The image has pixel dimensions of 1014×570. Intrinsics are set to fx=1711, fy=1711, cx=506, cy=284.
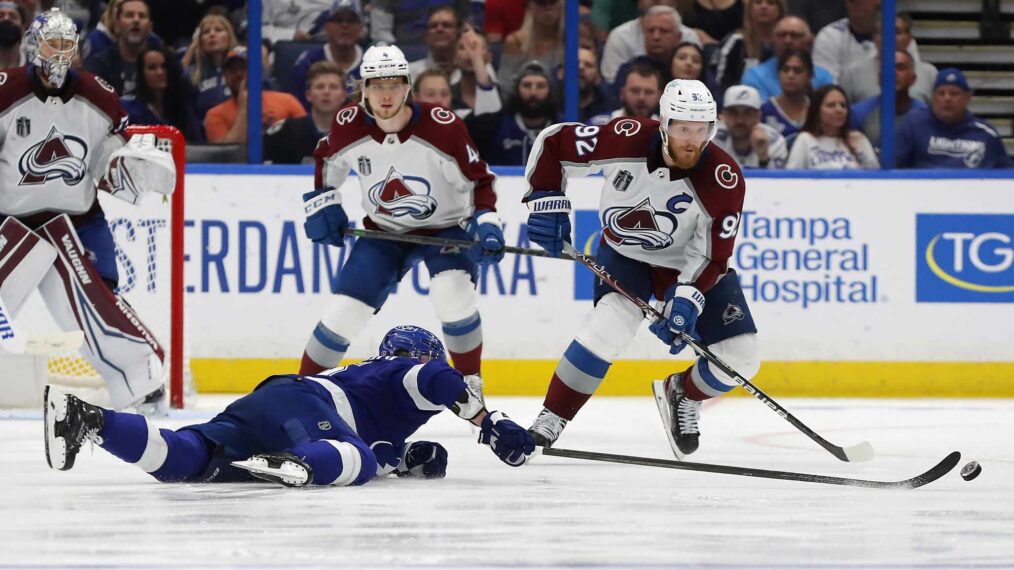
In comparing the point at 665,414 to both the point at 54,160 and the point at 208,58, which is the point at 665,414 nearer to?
the point at 54,160

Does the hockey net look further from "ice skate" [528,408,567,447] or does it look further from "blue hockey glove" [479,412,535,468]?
"blue hockey glove" [479,412,535,468]

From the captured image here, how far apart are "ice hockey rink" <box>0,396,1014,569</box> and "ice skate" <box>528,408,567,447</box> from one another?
0.19ft

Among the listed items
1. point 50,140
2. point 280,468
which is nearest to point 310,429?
point 280,468

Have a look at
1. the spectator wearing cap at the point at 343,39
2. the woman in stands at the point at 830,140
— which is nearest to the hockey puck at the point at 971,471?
the woman in stands at the point at 830,140

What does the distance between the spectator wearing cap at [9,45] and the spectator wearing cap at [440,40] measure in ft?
5.22

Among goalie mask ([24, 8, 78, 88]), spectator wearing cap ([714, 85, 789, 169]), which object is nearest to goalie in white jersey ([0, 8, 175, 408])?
goalie mask ([24, 8, 78, 88])

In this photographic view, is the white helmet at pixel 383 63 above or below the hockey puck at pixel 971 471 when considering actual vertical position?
above

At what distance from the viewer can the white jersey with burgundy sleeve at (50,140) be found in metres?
5.33

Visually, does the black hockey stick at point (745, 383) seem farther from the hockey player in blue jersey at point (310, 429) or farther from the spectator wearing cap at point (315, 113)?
the spectator wearing cap at point (315, 113)

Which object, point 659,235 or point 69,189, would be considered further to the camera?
point 69,189

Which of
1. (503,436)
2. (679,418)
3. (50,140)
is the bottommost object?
(679,418)

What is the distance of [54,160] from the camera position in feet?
17.6

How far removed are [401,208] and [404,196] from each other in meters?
0.04

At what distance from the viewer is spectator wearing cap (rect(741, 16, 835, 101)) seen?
23.5 ft
